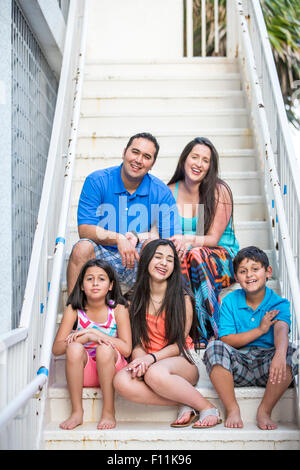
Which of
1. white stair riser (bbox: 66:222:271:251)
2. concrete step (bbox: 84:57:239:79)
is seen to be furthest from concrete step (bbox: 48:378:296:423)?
concrete step (bbox: 84:57:239:79)

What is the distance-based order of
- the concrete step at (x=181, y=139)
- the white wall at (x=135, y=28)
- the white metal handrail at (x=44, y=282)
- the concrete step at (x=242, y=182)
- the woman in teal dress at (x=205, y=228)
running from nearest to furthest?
the white metal handrail at (x=44, y=282), the woman in teal dress at (x=205, y=228), the concrete step at (x=242, y=182), the concrete step at (x=181, y=139), the white wall at (x=135, y=28)

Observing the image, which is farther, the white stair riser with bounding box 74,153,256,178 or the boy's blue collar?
the white stair riser with bounding box 74,153,256,178

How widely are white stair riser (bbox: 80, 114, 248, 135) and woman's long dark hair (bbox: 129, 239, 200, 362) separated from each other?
2.13 m

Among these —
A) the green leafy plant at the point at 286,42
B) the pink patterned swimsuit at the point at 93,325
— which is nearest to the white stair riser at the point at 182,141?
the pink patterned swimsuit at the point at 93,325

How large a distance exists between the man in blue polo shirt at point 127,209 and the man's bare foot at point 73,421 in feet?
2.51

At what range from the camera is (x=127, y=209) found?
304cm

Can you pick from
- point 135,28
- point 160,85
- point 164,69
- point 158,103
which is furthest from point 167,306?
point 135,28

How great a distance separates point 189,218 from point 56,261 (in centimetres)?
82

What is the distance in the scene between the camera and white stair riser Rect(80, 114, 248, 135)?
454 cm

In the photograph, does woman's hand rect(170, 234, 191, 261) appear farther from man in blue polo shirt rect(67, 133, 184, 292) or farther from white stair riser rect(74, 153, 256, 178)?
white stair riser rect(74, 153, 256, 178)

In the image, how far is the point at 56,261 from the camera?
105 inches

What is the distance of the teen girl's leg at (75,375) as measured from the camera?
233 cm

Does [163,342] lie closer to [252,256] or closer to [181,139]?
[252,256]

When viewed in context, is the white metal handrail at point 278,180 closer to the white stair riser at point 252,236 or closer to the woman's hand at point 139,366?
the white stair riser at point 252,236
